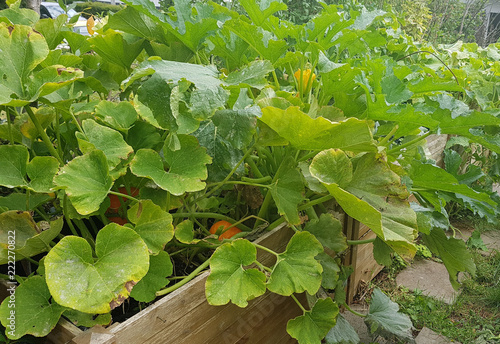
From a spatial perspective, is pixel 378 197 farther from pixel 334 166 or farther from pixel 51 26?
pixel 51 26

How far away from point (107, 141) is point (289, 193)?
387 mm

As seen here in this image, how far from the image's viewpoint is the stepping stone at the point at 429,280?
207 centimetres

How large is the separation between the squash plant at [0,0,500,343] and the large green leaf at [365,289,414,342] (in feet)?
0.82

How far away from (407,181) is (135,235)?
27.7 inches

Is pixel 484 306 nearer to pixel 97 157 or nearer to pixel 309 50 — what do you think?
pixel 309 50

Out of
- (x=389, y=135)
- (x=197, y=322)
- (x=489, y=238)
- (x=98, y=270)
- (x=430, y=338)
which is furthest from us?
(x=489, y=238)

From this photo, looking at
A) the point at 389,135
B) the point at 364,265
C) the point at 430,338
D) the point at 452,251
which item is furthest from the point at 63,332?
the point at 430,338

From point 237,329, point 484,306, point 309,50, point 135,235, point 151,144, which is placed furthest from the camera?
point 484,306

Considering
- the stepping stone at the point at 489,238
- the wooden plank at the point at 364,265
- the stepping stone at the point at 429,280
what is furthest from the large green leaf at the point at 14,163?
the stepping stone at the point at 489,238

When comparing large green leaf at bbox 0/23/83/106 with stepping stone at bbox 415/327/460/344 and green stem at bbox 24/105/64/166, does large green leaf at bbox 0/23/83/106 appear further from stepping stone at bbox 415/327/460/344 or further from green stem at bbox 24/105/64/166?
stepping stone at bbox 415/327/460/344

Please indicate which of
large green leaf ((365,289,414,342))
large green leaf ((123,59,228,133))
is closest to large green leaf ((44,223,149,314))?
large green leaf ((123,59,228,133))

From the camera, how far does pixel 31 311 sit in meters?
0.71

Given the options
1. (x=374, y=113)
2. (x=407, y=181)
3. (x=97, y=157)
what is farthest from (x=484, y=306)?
(x=97, y=157)

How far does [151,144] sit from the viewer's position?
34.5 inches
